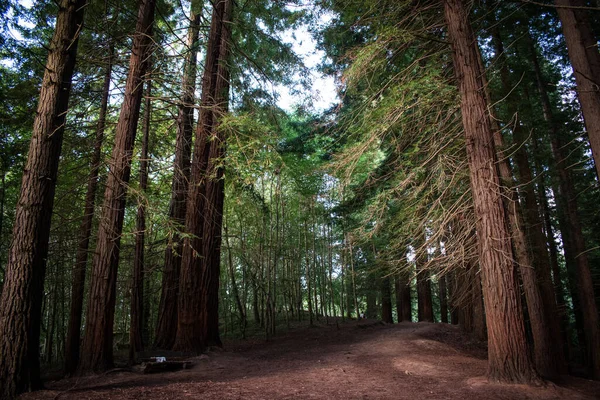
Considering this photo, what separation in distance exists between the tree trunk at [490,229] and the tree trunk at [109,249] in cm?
564

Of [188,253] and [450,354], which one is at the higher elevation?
[188,253]

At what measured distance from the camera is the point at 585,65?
6320 mm

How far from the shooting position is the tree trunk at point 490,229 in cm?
533

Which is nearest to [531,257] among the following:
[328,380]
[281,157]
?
[328,380]

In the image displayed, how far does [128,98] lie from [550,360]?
1004cm

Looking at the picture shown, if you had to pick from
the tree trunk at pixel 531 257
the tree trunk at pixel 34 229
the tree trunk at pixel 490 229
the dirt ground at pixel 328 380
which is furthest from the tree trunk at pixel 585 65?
the tree trunk at pixel 34 229

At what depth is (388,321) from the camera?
18.7 meters

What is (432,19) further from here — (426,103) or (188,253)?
(188,253)

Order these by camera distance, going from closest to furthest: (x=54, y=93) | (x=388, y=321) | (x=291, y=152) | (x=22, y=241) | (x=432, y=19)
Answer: (x=22, y=241) → (x=54, y=93) → (x=432, y=19) → (x=291, y=152) → (x=388, y=321)

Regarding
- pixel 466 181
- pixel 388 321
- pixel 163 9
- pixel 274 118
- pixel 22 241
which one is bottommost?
pixel 388 321

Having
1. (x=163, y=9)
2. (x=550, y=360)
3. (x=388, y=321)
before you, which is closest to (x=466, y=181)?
(x=550, y=360)

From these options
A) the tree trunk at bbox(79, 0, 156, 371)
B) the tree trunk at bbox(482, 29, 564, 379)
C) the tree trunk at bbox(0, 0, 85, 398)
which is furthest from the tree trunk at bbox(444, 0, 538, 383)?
the tree trunk at bbox(0, 0, 85, 398)

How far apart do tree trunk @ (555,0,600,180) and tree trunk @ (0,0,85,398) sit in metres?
7.97

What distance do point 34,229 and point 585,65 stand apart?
367 inches
